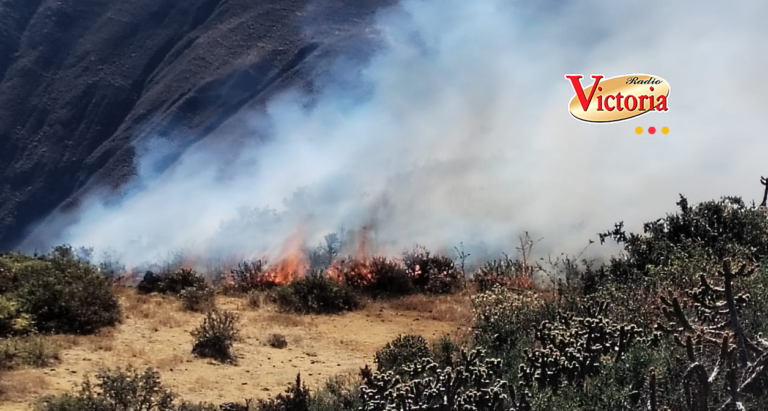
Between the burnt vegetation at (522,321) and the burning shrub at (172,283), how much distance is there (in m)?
0.03

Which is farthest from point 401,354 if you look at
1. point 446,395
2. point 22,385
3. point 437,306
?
point 437,306

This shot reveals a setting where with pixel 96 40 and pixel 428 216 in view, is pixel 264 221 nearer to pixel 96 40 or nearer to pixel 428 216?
pixel 428 216

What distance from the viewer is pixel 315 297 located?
1312cm

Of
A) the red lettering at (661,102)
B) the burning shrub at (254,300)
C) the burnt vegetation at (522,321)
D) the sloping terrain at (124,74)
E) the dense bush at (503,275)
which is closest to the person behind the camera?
the burnt vegetation at (522,321)

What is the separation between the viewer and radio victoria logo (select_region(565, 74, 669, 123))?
61.8ft

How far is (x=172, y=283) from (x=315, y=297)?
3.25 metres

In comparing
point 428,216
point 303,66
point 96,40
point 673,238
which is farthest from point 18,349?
point 96,40

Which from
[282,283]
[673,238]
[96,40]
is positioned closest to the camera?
[673,238]

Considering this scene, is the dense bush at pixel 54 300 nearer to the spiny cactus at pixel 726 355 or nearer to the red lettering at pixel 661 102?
the spiny cactus at pixel 726 355

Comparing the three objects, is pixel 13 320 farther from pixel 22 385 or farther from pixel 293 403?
pixel 293 403

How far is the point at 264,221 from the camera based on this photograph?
21.2m

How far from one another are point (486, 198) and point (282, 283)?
6.60 meters

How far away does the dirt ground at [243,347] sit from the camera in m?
8.08

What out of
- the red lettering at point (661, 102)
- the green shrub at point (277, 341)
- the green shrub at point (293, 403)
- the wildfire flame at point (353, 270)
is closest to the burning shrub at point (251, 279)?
the wildfire flame at point (353, 270)
